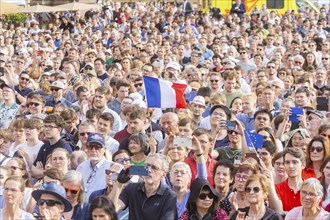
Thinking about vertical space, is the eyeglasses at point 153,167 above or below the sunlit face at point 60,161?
above

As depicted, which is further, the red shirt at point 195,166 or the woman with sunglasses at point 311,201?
the red shirt at point 195,166

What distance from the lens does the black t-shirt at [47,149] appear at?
11.7m

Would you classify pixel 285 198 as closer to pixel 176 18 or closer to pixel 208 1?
pixel 176 18

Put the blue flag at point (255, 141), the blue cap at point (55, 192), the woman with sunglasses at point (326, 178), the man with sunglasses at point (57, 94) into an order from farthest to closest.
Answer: the man with sunglasses at point (57, 94) < the blue flag at point (255, 141) < the woman with sunglasses at point (326, 178) < the blue cap at point (55, 192)

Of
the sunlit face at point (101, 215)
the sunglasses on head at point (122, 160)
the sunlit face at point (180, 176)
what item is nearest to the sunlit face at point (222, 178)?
the sunlit face at point (180, 176)

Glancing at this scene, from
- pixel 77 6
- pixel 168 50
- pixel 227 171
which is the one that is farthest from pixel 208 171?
pixel 77 6

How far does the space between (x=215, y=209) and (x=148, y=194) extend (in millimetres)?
603

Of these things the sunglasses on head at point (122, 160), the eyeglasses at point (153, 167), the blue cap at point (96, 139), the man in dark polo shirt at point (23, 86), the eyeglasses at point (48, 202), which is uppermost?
the eyeglasses at point (153, 167)

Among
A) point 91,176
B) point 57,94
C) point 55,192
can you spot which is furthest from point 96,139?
point 57,94

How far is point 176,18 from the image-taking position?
1203 inches

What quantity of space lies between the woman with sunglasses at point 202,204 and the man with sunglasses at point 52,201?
103cm

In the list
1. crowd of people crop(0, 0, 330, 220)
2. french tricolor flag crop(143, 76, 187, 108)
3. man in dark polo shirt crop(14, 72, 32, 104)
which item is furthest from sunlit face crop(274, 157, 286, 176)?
man in dark polo shirt crop(14, 72, 32, 104)

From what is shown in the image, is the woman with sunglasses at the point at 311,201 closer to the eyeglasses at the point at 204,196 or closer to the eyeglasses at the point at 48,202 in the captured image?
the eyeglasses at the point at 204,196

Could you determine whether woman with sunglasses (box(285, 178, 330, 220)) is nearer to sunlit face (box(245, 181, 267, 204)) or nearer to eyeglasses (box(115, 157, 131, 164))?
sunlit face (box(245, 181, 267, 204))
